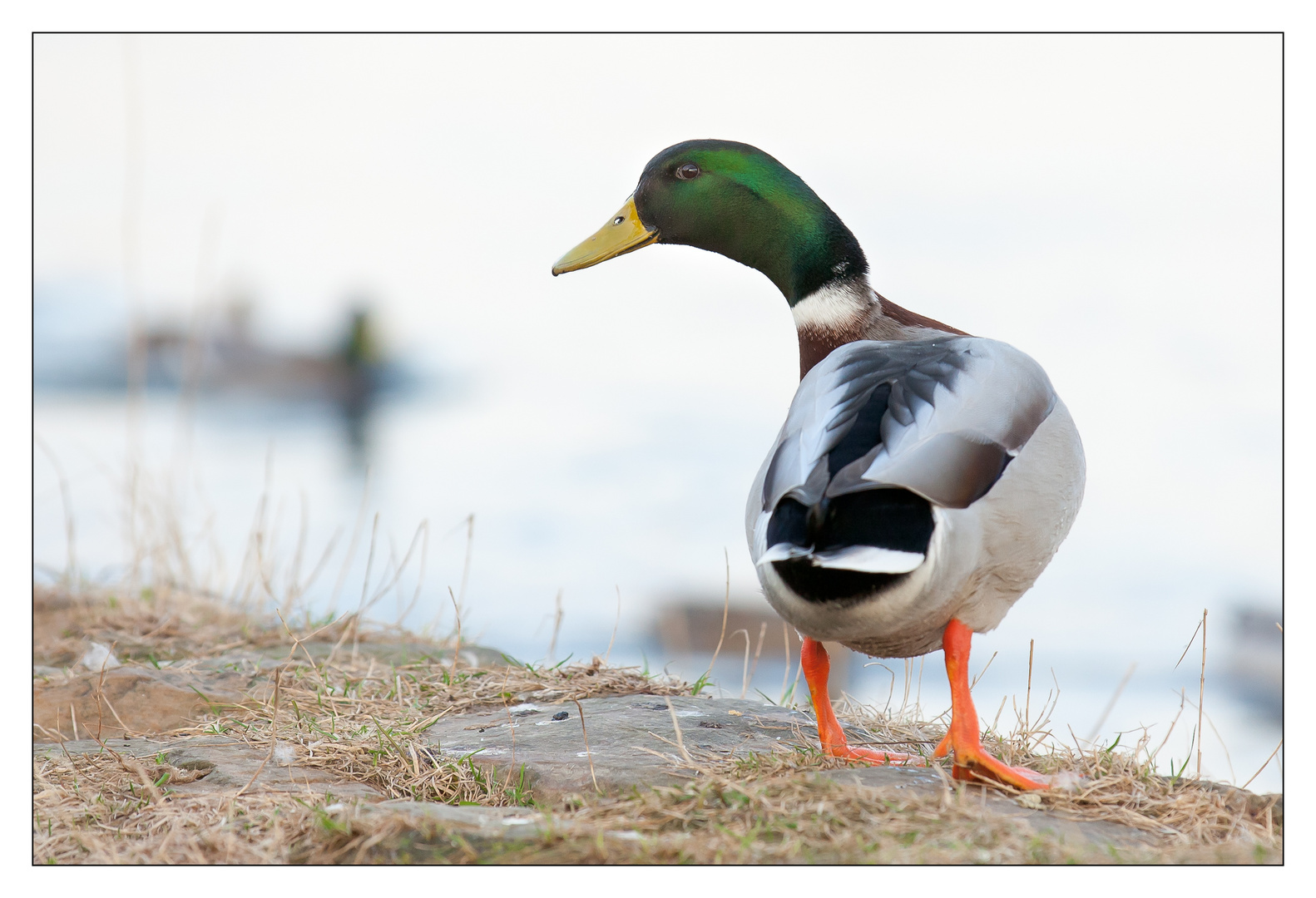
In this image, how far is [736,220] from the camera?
3.77 meters

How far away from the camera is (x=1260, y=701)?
307 inches

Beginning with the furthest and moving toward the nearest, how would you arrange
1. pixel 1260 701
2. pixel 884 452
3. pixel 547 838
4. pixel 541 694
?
pixel 1260 701 < pixel 541 694 < pixel 884 452 < pixel 547 838

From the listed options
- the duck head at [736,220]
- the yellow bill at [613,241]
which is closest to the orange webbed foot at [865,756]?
the duck head at [736,220]

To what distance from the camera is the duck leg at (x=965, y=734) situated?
263 cm

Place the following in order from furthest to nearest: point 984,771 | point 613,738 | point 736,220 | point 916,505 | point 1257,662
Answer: point 1257,662 < point 736,220 < point 613,738 < point 984,771 < point 916,505

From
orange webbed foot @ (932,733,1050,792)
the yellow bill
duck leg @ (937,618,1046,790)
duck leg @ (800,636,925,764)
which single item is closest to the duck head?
the yellow bill

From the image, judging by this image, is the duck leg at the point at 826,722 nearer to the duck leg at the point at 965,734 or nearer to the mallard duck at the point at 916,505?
the mallard duck at the point at 916,505

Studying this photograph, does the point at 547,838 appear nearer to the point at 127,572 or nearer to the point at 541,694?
the point at 541,694

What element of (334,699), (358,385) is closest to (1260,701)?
(334,699)

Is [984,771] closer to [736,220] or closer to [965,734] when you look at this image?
[965,734]

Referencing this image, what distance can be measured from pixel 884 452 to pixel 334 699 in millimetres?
1879

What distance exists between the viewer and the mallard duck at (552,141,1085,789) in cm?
233

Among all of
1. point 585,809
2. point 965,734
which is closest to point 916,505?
point 965,734

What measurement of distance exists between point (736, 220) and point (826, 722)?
162 centimetres
